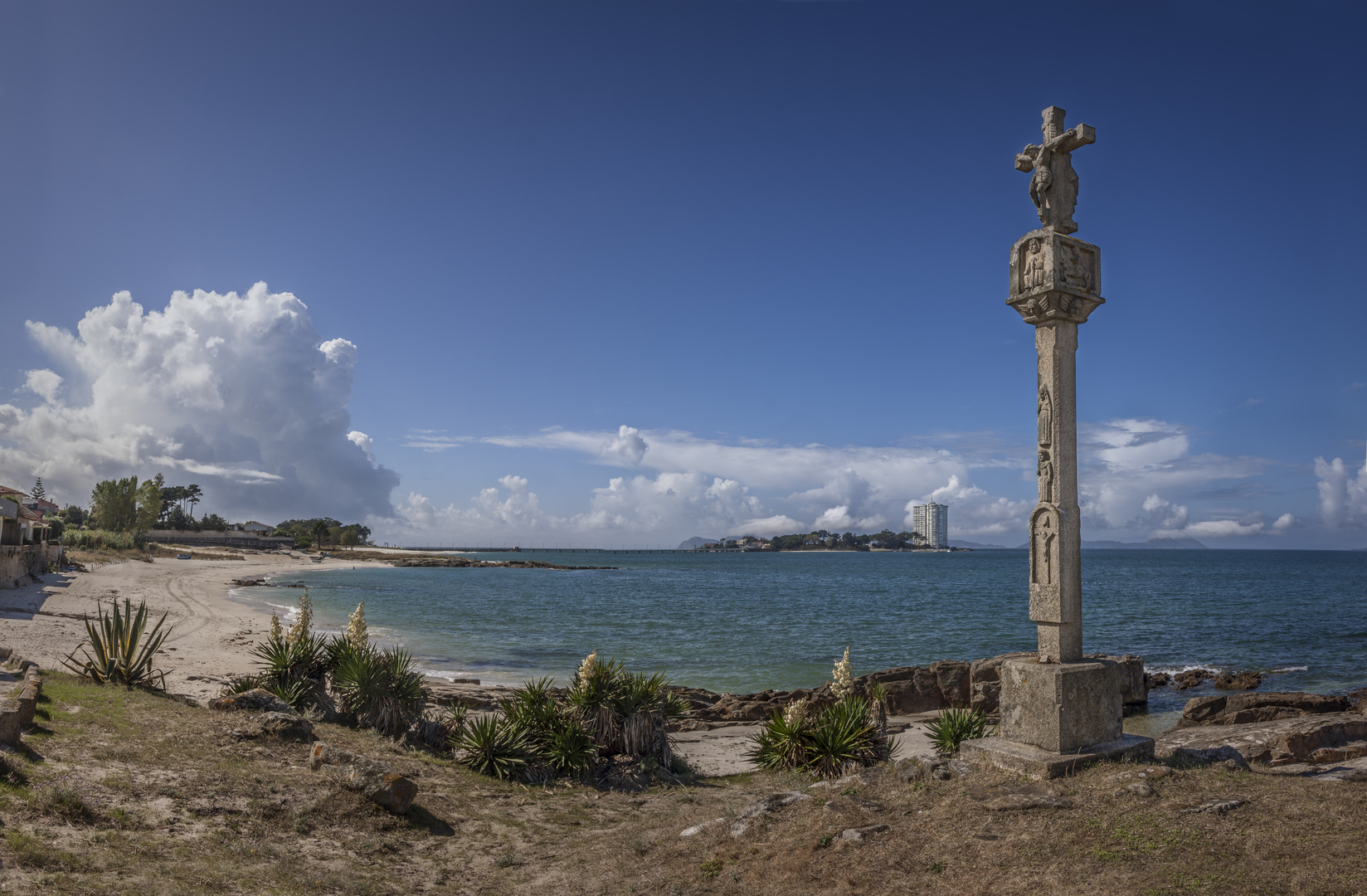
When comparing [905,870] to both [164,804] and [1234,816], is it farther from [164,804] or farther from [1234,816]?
[164,804]

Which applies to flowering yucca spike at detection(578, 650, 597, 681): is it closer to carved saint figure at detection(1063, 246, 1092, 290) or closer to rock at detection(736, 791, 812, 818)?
rock at detection(736, 791, 812, 818)

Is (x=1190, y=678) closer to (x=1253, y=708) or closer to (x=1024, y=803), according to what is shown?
(x=1253, y=708)

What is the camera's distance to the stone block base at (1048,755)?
6.44 metres

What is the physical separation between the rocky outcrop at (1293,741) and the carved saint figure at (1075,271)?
5.71 metres

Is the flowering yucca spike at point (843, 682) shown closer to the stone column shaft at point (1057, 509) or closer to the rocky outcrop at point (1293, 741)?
the stone column shaft at point (1057, 509)

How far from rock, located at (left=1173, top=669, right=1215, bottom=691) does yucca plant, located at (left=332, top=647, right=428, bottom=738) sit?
2184 cm

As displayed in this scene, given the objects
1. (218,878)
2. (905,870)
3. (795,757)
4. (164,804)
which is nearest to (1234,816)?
(905,870)

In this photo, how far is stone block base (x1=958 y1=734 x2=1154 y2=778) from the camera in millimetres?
6441

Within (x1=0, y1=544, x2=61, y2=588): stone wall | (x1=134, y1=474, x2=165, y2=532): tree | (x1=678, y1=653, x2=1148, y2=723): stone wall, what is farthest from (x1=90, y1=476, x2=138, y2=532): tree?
(x1=678, y1=653, x2=1148, y2=723): stone wall

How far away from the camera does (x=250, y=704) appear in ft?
31.2

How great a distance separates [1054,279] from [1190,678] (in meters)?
21.6

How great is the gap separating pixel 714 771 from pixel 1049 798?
6458mm

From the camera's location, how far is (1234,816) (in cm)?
520

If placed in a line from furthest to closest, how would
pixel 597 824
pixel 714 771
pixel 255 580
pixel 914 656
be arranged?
pixel 255 580, pixel 914 656, pixel 714 771, pixel 597 824
